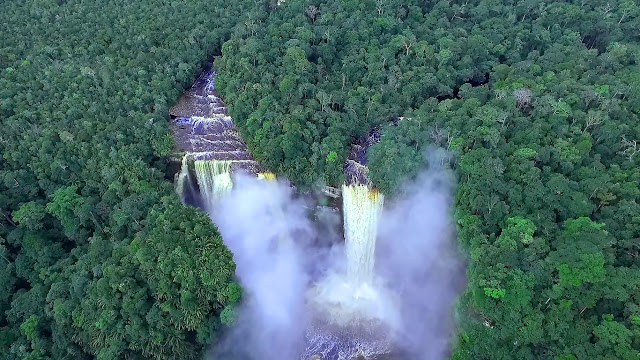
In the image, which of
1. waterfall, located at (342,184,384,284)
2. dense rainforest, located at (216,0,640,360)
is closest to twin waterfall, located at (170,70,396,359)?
waterfall, located at (342,184,384,284)

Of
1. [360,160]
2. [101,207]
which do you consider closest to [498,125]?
[360,160]

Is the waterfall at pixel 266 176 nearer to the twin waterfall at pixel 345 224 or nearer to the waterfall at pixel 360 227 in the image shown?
the twin waterfall at pixel 345 224

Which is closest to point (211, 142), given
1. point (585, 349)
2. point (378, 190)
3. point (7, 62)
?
point (378, 190)

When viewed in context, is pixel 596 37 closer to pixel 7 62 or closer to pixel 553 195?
pixel 553 195

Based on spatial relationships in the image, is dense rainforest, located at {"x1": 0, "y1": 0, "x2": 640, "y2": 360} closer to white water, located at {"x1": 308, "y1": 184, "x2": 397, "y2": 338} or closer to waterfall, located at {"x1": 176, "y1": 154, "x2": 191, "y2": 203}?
waterfall, located at {"x1": 176, "y1": 154, "x2": 191, "y2": 203}

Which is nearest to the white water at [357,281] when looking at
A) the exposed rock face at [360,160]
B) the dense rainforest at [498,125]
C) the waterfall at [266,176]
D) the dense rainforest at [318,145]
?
the exposed rock face at [360,160]
